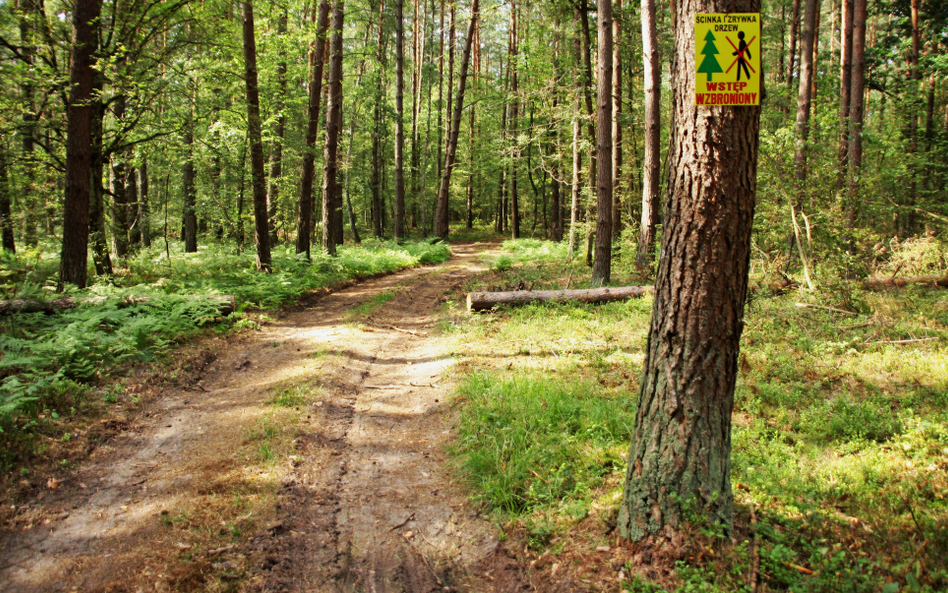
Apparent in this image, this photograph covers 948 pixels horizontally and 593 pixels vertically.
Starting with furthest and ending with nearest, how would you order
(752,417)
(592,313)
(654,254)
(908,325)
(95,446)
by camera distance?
(654,254)
(592,313)
(908,325)
(752,417)
(95,446)

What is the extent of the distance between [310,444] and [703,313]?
3.96 meters

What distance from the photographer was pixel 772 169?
8.66 metres

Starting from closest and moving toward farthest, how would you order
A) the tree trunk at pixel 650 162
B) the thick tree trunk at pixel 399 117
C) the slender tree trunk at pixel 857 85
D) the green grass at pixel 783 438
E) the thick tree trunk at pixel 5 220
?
the green grass at pixel 783 438 → the tree trunk at pixel 650 162 → the slender tree trunk at pixel 857 85 → the thick tree trunk at pixel 5 220 → the thick tree trunk at pixel 399 117

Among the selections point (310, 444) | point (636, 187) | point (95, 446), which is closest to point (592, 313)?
point (310, 444)

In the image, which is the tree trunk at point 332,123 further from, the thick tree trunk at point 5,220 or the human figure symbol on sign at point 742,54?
the human figure symbol on sign at point 742,54

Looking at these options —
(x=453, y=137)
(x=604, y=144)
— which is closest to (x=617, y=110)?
(x=604, y=144)

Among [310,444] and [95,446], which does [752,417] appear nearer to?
[310,444]

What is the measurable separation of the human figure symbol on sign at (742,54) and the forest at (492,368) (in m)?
0.01

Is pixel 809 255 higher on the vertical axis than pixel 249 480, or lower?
higher

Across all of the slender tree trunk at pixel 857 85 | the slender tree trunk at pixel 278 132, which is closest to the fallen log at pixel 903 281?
the slender tree trunk at pixel 857 85

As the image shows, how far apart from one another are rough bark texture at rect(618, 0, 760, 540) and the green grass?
303mm

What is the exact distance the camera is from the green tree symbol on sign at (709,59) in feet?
9.35

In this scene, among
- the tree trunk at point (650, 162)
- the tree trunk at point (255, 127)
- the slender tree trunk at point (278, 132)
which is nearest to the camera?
the tree trunk at point (650, 162)

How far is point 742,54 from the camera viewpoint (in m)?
2.83
